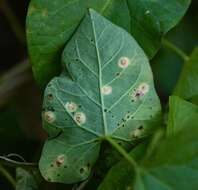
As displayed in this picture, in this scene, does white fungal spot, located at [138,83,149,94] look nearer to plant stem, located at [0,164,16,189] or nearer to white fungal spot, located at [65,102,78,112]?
white fungal spot, located at [65,102,78,112]

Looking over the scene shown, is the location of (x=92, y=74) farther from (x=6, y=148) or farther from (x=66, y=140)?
(x=6, y=148)

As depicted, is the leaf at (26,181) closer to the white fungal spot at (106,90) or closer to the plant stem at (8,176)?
the plant stem at (8,176)

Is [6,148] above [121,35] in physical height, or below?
below

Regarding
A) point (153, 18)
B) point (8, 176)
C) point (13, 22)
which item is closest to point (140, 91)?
point (153, 18)

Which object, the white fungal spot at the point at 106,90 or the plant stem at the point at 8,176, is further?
the plant stem at the point at 8,176

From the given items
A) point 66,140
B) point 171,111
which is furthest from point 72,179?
point 171,111

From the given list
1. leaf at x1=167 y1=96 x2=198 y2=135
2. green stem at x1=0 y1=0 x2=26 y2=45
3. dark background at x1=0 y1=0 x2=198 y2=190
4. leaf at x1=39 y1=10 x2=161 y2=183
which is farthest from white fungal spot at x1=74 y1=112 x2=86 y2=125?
green stem at x1=0 y1=0 x2=26 y2=45

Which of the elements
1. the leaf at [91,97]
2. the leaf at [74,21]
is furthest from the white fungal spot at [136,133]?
the leaf at [74,21]
